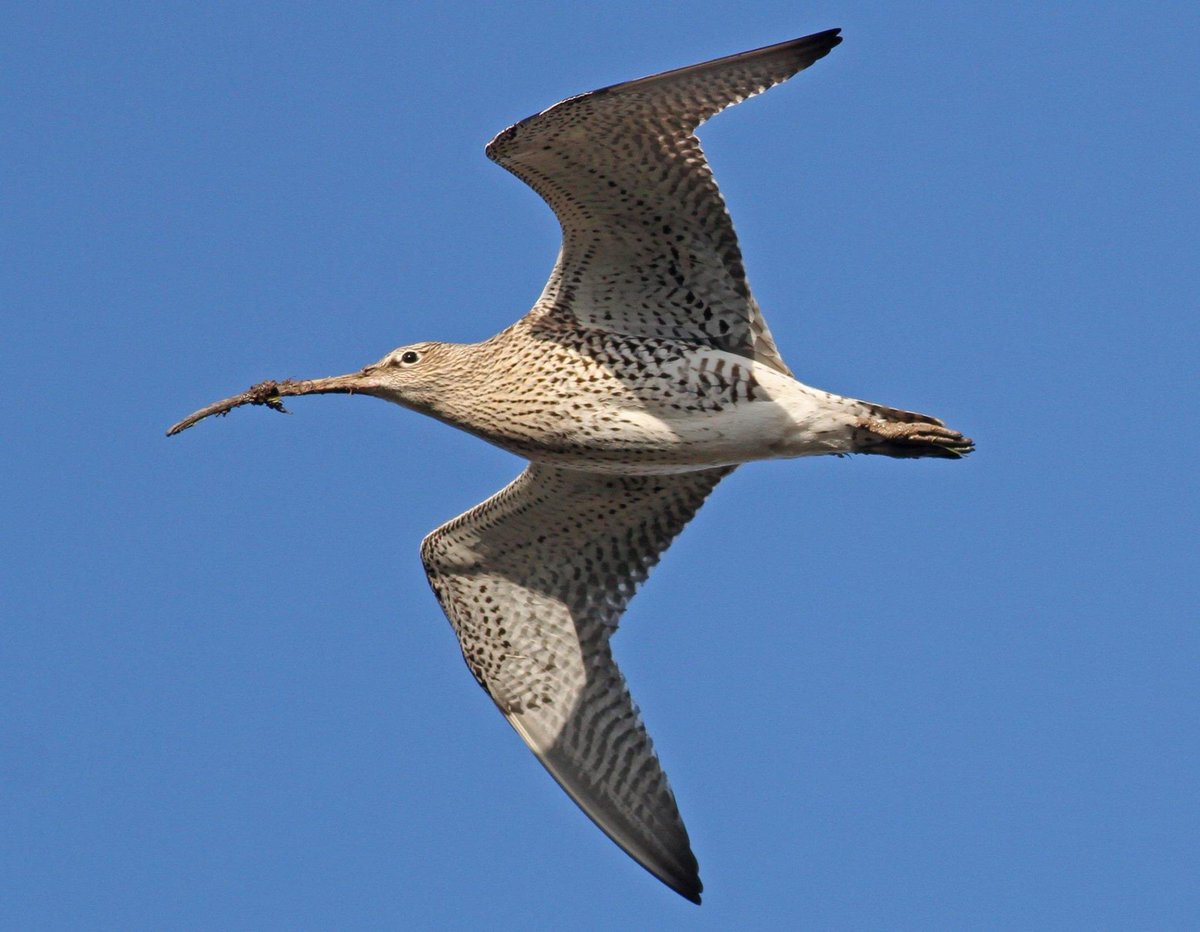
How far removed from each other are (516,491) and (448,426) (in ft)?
3.47

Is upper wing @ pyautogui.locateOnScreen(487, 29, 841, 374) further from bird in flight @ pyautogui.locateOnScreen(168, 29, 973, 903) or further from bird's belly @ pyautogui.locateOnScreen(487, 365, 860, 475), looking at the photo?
bird's belly @ pyautogui.locateOnScreen(487, 365, 860, 475)

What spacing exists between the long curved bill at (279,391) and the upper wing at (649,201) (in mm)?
1308

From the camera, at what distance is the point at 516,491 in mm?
13742

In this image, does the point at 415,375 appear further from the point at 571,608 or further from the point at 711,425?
the point at 571,608

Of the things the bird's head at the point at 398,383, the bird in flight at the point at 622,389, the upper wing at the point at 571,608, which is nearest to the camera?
the bird in flight at the point at 622,389

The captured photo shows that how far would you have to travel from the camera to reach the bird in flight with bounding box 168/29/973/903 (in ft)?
39.3

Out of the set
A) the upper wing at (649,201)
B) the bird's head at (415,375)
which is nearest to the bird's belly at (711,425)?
the upper wing at (649,201)

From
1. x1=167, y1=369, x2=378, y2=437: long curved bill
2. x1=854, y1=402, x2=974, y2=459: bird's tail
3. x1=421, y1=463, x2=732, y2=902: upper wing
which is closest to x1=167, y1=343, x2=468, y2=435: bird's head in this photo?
x1=167, y1=369, x2=378, y2=437: long curved bill

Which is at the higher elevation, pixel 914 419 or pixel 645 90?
pixel 645 90

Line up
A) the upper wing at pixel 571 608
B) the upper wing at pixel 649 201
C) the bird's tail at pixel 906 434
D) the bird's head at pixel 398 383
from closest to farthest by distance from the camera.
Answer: the upper wing at pixel 649 201
the bird's tail at pixel 906 434
the bird's head at pixel 398 383
the upper wing at pixel 571 608

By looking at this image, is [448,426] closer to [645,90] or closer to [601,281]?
[601,281]

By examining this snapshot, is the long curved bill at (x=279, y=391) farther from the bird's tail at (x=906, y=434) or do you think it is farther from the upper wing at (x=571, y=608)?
the bird's tail at (x=906, y=434)

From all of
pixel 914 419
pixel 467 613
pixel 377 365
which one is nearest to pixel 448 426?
pixel 377 365

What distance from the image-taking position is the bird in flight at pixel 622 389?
39.3ft
